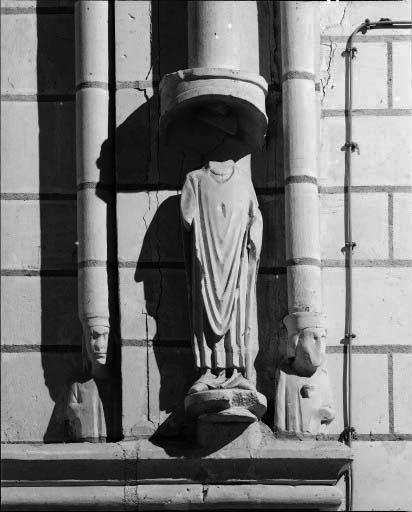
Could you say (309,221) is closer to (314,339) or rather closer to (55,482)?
(314,339)

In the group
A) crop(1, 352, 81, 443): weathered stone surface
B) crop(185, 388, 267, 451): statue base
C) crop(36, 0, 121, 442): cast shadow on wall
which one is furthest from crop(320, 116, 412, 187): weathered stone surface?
crop(1, 352, 81, 443): weathered stone surface

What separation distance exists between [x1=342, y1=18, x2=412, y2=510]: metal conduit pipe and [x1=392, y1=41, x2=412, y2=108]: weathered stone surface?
0.36 ft

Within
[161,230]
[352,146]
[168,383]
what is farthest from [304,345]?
[352,146]

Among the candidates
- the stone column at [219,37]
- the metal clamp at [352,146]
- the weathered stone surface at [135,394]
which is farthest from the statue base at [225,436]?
the stone column at [219,37]

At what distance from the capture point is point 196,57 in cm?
1077

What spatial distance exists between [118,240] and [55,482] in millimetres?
→ 1163

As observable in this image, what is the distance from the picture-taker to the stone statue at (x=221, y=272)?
10.5m

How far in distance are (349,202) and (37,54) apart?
1663 mm

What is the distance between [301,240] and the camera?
10.7m

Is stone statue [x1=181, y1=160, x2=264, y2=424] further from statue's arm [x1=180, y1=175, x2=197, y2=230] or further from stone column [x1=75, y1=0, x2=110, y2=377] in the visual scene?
stone column [x1=75, y1=0, x2=110, y2=377]

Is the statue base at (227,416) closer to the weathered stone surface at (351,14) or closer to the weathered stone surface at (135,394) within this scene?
the weathered stone surface at (135,394)

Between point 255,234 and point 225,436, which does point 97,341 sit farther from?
point 255,234

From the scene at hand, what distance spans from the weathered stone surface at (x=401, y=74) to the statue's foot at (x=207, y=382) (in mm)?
1690

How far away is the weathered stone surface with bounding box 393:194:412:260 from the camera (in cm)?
1103
